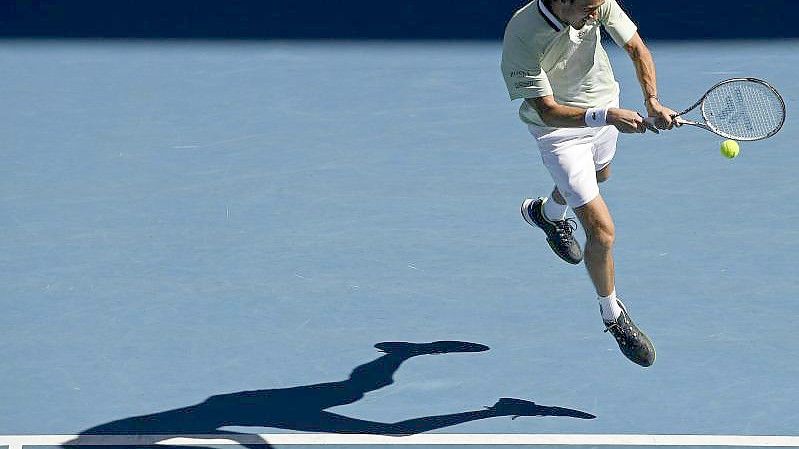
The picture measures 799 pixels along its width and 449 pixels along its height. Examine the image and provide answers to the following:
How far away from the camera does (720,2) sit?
14.0 m

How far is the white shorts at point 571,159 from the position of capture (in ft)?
25.9

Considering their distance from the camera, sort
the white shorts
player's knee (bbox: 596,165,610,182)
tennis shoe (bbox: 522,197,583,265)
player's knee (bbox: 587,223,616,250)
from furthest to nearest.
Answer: tennis shoe (bbox: 522,197,583,265) → player's knee (bbox: 596,165,610,182) → the white shorts → player's knee (bbox: 587,223,616,250)

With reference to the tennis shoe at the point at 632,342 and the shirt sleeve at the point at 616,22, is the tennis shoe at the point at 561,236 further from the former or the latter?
the shirt sleeve at the point at 616,22

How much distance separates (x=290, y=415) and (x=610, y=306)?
177 centimetres

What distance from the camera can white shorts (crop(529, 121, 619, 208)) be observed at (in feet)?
25.9

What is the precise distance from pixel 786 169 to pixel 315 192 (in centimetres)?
337

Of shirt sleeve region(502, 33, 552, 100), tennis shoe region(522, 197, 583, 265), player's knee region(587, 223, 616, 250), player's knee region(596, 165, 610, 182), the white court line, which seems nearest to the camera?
the white court line

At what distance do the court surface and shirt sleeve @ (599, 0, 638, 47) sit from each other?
168 centimetres

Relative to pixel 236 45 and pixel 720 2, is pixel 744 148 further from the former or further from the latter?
pixel 236 45

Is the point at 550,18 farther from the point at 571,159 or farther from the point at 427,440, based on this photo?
the point at 427,440

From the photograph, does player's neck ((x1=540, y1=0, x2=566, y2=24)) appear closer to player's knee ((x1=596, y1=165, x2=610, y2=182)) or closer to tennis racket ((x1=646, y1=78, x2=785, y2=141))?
tennis racket ((x1=646, y1=78, x2=785, y2=141))

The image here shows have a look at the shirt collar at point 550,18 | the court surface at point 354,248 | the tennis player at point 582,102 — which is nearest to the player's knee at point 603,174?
the tennis player at point 582,102

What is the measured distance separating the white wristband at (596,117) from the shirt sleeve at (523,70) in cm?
26

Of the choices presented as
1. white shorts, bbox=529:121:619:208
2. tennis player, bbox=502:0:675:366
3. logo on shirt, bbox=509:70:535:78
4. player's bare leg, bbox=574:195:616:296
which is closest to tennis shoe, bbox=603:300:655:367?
tennis player, bbox=502:0:675:366
